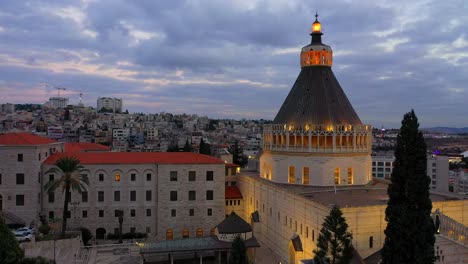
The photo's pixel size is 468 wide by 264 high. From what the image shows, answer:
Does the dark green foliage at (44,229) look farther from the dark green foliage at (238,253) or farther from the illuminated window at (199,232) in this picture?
the dark green foliage at (238,253)

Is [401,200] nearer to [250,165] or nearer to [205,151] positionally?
[250,165]

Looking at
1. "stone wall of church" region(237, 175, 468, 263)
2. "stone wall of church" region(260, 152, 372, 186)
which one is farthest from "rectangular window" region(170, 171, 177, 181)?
"stone wall of church" region(260, 152, 372, 186)

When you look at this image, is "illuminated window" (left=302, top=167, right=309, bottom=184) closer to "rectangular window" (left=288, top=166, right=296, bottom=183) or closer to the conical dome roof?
"rectangular window" (left=288, top=166, right=296, bottom=183)

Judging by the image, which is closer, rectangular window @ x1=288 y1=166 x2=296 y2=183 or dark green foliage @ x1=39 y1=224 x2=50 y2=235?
dark green foliage @ x1=39 y1=224 x2=50 y2=235

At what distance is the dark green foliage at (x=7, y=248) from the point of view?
29.1 metres

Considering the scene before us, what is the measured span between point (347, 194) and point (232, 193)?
17.4 m

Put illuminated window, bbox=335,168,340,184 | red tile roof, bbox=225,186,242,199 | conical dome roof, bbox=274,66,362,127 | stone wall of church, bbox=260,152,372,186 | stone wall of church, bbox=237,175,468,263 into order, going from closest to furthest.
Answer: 1. stone wall of church, bbox=237,175,468,263
2. stone wall of church, bbox=260,152,372,186
3. illuminated window, bbox=335,168,340,184
4. conical dome roof, bbox=274,66,362,127
5. red tile roof, bbox=225,186,242,199

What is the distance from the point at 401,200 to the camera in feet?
81.6

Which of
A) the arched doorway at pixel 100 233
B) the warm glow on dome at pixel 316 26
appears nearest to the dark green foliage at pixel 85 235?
the arched doorway at pixel 100 233

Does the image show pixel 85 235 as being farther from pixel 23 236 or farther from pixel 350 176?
pixel 350 176

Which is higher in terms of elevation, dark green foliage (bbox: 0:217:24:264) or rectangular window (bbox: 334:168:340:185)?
rectangular window (bbox: 334:168:340:185)

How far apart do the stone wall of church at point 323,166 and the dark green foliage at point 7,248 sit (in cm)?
2398

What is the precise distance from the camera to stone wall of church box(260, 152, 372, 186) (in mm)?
40875

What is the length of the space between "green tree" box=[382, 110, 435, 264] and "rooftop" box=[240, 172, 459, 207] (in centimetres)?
637
